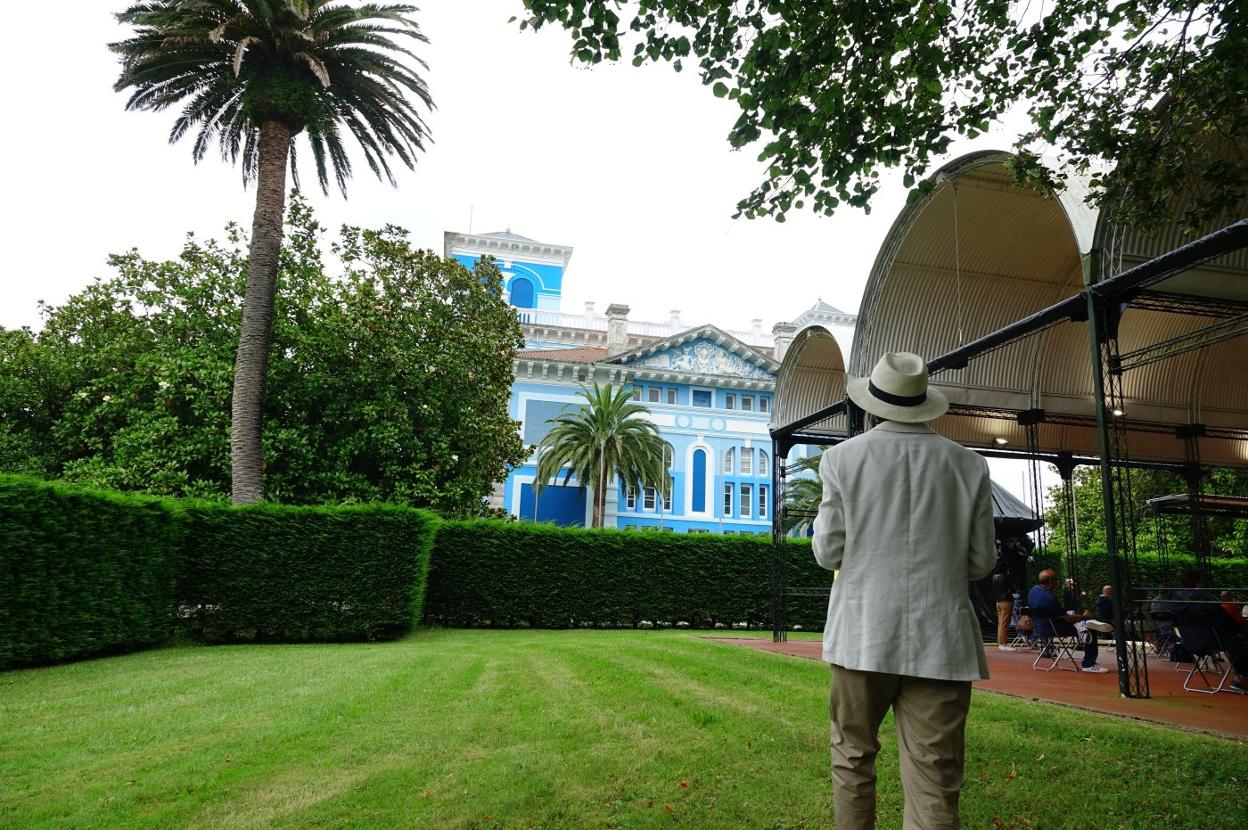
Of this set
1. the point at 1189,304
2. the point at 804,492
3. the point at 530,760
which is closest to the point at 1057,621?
the point at 1189,304

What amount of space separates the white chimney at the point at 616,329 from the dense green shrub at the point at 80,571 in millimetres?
34526

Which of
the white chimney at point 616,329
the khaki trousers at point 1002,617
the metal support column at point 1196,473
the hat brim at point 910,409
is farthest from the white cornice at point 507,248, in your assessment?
the hat brim at point 910,409

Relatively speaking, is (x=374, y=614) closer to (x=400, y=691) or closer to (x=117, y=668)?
(x=117, y=668)

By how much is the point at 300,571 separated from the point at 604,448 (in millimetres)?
25038

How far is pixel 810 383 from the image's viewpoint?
1723 cm

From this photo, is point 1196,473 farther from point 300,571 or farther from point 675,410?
point 675,410

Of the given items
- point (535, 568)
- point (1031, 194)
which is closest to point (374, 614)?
point (535, 568)

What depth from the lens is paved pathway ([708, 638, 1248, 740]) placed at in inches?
258

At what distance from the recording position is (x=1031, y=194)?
12.5 metres

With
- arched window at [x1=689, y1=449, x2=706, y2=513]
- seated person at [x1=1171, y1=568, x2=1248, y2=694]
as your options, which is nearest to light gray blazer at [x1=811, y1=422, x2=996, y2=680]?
seated person at [x1=1171, y1=568, x2=1248, y2=694]

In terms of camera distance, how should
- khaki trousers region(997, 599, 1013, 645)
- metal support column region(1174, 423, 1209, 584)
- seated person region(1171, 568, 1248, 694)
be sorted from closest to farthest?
seated person region(1171, 568, 1248, 694) < khaki trousers region(997, 599, 1013, 645) < metal support column region(1174, 423, 1209, 584)

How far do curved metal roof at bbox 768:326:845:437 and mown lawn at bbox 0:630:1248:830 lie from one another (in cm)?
863

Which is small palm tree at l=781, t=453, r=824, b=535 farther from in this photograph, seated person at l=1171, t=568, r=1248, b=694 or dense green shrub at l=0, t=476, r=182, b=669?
seated person at l=1171, t=568, r=1248, b=694

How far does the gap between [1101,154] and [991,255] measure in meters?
6.85
